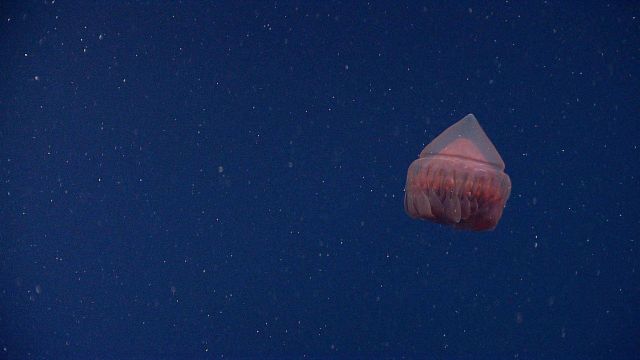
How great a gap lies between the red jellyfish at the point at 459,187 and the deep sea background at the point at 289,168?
78 centimetres

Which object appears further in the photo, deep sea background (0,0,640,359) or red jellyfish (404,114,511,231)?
deep sea background (0,0,640,359)

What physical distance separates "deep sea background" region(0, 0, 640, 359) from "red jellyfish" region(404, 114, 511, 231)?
0.78m

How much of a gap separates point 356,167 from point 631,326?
85.6 inches

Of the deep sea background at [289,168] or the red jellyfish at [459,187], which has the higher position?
the deep sea background at [289,168]

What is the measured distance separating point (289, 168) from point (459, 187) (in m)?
1.35

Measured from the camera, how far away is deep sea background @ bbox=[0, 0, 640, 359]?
4.14 metres

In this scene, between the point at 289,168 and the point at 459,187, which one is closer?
the point at 459,187

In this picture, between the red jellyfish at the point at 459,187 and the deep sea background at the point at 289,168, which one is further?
the deep sea background at the point at 289,168

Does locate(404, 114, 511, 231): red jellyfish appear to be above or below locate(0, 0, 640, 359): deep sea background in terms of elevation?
below

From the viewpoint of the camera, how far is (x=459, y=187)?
10.5 feet

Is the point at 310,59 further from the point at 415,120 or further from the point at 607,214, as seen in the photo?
the point at 607,214

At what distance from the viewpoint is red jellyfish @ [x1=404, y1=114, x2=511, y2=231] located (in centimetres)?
320

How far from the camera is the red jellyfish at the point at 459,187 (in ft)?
10.5

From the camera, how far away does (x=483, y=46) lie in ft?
13.9
